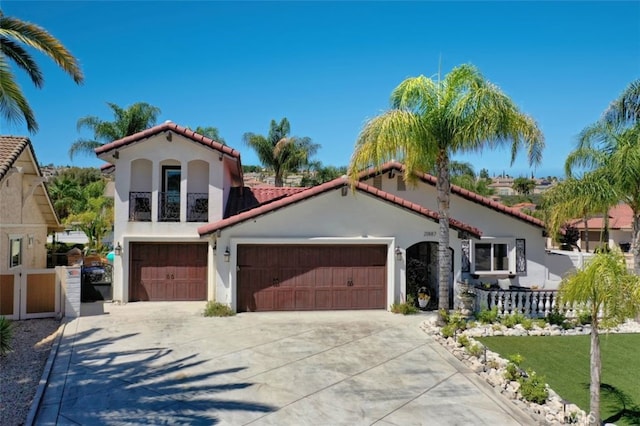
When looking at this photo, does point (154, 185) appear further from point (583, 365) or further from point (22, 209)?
Answer: point (583, 365)

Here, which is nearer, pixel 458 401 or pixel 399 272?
pixel 458 401

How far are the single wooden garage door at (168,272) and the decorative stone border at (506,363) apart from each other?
915 cm

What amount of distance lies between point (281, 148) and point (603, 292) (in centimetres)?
3654

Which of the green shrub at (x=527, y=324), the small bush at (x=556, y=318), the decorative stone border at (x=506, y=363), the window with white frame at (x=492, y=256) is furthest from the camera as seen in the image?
the window with white frame at (x=492, y=256)

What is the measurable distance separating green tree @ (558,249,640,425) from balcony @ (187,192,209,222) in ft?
45.3

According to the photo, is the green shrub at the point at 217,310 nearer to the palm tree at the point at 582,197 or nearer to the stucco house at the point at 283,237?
the stucco house at the point at 283,237

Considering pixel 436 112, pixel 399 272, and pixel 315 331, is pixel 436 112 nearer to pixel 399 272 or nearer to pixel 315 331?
pixel 399 272

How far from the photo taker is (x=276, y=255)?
53.1 ft

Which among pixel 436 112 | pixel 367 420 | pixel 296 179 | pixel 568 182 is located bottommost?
pixel 367 420

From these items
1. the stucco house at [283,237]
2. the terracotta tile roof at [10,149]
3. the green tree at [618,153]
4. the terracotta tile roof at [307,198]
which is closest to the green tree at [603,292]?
the green tree at [618,153]

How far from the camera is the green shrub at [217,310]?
1518cm

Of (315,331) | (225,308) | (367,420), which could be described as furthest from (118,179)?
(367,420)

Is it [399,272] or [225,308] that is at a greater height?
[399,272]

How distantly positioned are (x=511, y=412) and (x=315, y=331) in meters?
6.39
